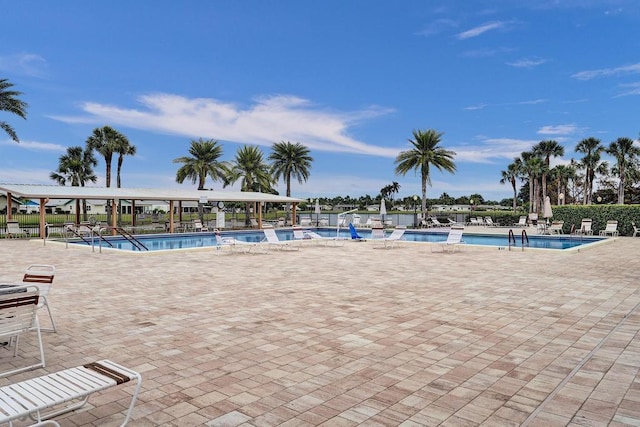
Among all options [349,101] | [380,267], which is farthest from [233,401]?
[349,101]

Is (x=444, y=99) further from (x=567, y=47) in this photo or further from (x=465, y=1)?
(x=465, y=1)

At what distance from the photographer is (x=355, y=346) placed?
4.86 meters

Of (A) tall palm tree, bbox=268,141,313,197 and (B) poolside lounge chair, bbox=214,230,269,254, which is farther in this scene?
(A) tall palm tree, bbox=268,141,313,197

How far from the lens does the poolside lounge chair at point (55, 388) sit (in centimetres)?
231

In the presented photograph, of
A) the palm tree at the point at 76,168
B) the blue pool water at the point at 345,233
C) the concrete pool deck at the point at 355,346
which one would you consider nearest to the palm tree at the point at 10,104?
the blue pool water at the point at 345,233

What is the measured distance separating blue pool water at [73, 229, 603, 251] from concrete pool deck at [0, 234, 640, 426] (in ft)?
34.2

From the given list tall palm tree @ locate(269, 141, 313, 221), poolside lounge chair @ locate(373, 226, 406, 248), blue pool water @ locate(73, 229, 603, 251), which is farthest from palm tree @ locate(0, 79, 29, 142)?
poolside lounge chair @ locate(373, 226, 406, 248)

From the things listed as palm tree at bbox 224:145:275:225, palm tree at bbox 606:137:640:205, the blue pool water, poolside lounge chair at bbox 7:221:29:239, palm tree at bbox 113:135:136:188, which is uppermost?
palm tree at bbox 606:137:640:205

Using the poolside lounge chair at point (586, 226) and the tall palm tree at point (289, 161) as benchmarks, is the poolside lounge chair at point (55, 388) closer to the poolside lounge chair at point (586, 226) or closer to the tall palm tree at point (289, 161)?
the poolside lounge chair at point (586, 226)

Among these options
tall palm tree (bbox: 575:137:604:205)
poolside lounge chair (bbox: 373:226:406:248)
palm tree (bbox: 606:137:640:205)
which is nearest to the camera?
poolside lounge chair (bbox: 373:226:406:248)

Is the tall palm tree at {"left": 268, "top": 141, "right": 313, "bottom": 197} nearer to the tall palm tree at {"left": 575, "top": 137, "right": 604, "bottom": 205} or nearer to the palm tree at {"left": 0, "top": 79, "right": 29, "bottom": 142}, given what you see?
the palm tree at {"left": 0, "top": 79, "right": 29, "bottom": 142}

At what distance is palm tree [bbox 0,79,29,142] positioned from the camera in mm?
25016

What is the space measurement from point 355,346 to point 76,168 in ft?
164

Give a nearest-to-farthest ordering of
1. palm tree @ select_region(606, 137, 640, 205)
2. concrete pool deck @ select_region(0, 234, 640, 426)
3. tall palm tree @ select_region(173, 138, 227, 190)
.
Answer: concrete pool deck @ select_region(0, 234, 640, 426), tall palm tree @ select_region(173, 138, 227, 190), palm tree @ select_region(606, 137, 640, 205)
